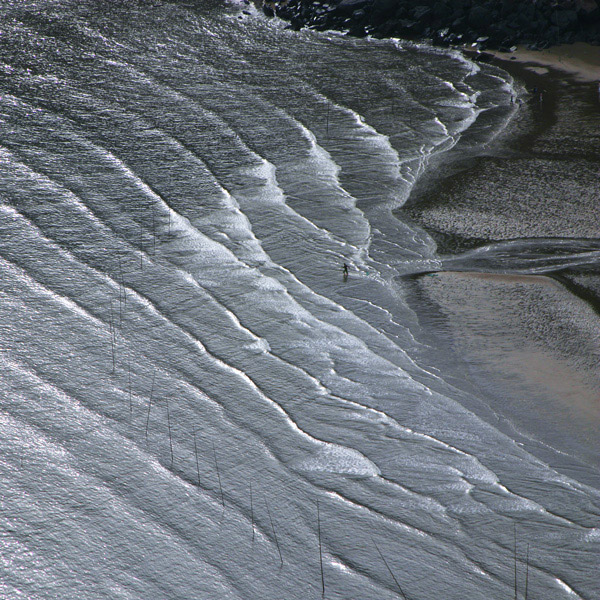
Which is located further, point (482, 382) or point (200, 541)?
point (482, 382)

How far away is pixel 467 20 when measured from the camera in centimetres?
1310

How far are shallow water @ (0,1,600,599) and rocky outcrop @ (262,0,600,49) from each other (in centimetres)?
402

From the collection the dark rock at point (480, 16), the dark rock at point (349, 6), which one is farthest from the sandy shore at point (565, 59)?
the dark rock at point (349, 6)

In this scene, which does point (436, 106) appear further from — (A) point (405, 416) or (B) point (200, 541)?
(B) point (200, 541)

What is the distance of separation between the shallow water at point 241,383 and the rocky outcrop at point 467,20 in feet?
13.2

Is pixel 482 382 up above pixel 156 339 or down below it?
above

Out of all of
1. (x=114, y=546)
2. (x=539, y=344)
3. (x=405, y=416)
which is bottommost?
(x=114, y=546)

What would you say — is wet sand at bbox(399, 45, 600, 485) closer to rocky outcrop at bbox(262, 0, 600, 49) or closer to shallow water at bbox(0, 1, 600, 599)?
shallow water at bbox(0, 1, 600, 599)

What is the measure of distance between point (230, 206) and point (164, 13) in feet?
29.1

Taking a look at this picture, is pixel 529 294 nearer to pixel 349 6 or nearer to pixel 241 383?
pixel 241 383

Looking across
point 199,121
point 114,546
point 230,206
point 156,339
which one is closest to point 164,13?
point 199,121

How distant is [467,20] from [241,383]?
10.6 meters

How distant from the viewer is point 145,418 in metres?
4.34

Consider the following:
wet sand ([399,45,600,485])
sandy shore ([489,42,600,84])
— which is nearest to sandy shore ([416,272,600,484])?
wet sand ([399,45,600,485])
